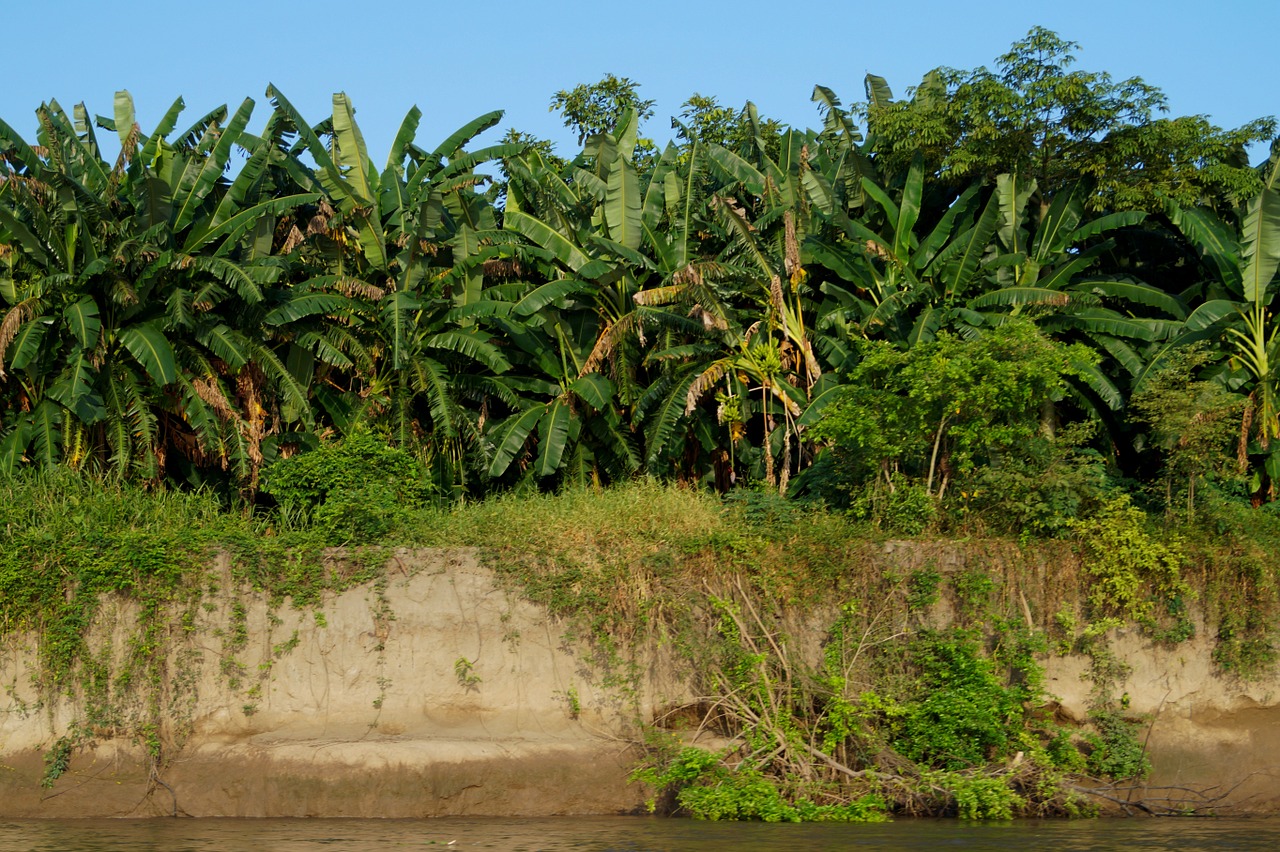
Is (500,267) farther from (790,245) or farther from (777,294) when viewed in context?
(790,245)

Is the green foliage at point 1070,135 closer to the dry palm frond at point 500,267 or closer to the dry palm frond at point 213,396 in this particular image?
the dry palm frond at point 500,267

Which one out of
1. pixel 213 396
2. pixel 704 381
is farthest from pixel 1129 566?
pixel 213 396

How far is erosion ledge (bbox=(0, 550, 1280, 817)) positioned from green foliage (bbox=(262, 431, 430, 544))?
2.05 ft

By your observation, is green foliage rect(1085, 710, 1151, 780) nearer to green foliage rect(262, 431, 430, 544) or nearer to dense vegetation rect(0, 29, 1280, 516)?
dense vegetation rect(0, 29, 1280, 516)

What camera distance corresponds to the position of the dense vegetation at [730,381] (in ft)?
40.4

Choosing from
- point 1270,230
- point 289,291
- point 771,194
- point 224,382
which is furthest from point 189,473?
point 1270,230

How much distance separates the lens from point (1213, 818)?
11719mm

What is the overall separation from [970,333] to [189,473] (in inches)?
382

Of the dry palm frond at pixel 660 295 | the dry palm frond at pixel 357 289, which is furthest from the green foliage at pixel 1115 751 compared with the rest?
the dry palm frond at pixel 357 289

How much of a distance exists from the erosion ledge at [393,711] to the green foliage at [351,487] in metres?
0.62

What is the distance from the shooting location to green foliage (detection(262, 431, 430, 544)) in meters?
13.2

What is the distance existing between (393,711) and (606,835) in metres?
2.89

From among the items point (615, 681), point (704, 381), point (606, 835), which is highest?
point (704, 381)

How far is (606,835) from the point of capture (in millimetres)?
10609
